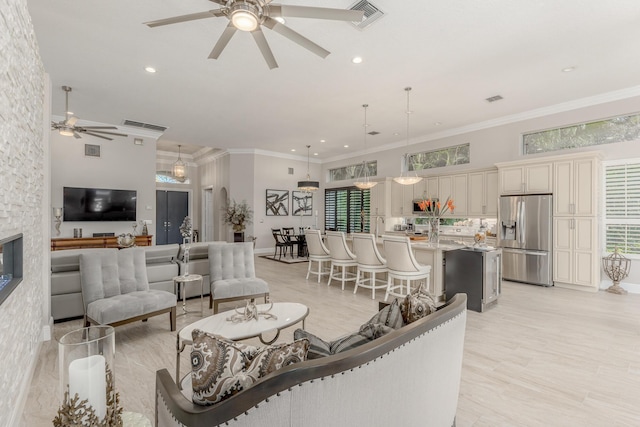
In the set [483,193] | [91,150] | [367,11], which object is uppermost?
[367,11]

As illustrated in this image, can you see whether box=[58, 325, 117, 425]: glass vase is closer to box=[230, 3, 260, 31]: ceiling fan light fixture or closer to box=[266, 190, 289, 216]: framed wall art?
box=[230, 3, 260, 31]: ceiling fan light fixture

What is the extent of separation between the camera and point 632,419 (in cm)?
207

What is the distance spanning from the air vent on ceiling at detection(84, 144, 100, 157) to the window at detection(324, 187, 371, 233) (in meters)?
7.05

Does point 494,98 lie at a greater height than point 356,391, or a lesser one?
greater

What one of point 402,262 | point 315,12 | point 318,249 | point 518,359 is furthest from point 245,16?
point 318,249

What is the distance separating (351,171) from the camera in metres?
10.9

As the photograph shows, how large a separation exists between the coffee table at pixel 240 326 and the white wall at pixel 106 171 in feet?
20.2

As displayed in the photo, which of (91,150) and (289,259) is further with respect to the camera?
(289,259)

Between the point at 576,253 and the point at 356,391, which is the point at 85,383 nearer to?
the point at 356,391

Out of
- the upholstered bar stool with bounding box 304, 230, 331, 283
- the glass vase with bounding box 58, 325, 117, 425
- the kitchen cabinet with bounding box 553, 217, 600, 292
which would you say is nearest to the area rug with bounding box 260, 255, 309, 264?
the upholstered bar stool with bounding box 304, 230, 331, 283

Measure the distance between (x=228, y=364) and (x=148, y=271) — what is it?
3.69 m

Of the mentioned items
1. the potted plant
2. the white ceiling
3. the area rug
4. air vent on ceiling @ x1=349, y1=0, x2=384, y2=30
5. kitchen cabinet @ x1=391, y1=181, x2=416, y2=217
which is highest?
the white ceiling

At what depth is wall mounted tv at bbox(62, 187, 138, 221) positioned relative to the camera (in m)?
6.83

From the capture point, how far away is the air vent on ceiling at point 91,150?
7.14 metres
